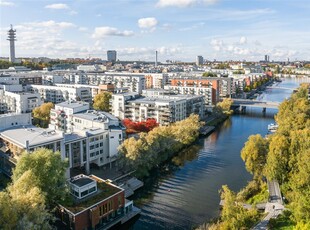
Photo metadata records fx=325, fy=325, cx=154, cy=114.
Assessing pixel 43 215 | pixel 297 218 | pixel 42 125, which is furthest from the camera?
pixel 42 125

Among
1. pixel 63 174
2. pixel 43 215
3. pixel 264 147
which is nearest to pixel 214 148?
pixel 264 147

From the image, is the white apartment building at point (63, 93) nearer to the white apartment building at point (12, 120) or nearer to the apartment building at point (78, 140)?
the apartment building at point (78, 140)

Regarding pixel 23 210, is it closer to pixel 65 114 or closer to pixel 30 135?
pixel 30 135

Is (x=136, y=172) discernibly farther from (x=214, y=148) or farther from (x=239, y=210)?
(x=214, y=148)

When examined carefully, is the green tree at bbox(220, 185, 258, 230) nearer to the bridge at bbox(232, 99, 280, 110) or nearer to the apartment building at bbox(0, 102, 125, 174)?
the apartment building at bbox(0, 102, 125, 174)


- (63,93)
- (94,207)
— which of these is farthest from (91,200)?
(63,93)

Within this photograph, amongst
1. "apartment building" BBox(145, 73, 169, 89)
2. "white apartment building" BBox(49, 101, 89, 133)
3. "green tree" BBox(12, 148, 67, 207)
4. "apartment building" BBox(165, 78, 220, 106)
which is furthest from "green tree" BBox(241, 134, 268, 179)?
"apartment building" BBox(145, 73, 169, 89)
